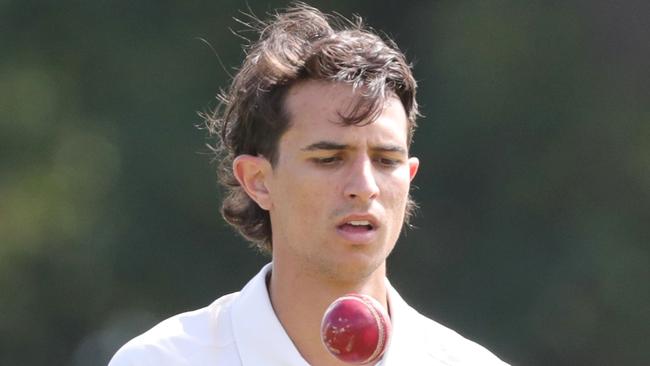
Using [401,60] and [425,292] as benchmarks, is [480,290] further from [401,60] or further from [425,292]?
[401,60]

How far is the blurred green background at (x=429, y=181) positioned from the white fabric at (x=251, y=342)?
350 inches

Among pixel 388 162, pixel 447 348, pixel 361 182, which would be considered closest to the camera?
pixel 361 182

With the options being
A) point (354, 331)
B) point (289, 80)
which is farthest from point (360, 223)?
point (354, 331)

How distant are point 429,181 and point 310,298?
30.9ft

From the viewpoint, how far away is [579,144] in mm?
15359

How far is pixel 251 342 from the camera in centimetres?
571

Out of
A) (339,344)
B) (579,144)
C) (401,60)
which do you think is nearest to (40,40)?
(579,144)

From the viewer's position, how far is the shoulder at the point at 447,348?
5793mm

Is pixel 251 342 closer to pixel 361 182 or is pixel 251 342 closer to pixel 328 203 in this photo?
pixel 328 203

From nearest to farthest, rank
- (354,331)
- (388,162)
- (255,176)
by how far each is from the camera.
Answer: (354,331)
(388,162)
(255,176)

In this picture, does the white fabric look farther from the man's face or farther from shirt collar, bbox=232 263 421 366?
the man's face

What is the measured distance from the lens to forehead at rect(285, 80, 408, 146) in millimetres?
5586

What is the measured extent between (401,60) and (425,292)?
896cm

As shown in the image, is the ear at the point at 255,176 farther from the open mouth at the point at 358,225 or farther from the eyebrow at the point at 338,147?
the open mouth at the point at 358,225
